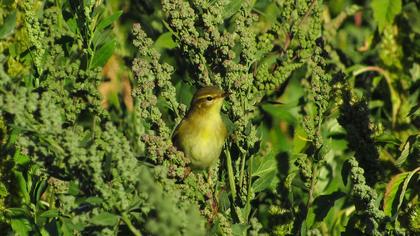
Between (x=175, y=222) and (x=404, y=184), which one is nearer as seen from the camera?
(x=175, y=222)

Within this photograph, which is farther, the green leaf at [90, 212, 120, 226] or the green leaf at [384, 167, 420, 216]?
the green leaf at [384, 167, 420, 216]

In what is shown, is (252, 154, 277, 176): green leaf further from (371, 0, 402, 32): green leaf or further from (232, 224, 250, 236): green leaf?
(371, 0, 402, 32): green leaf

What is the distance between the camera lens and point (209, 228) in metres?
3.00

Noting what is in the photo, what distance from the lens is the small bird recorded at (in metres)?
3.87

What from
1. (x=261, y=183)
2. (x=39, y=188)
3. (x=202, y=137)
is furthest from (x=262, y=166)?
(x=39, y=188)

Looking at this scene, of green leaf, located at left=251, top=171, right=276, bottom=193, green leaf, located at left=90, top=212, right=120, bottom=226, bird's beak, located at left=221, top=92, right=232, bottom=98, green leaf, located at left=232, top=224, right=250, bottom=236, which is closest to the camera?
green leaf, located at left=90, top=212, right=120, bottom=226

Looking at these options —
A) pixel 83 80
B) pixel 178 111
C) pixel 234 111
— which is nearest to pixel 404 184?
pixel 234 111

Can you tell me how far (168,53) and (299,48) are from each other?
4.24 feet

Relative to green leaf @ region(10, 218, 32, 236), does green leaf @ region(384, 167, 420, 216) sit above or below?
above

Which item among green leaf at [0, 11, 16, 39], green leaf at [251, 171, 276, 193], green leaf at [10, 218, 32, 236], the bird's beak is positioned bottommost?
green leaf at [10, 218, 32, 236]

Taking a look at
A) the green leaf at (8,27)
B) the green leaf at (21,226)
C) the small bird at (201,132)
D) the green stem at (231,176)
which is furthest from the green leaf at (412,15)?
the green leaf at (21,226)

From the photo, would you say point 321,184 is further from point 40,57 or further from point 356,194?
point 40,57

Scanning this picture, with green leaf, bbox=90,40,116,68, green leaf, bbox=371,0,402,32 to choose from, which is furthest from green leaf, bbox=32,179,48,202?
green leaf, bbox=371,0,402,32

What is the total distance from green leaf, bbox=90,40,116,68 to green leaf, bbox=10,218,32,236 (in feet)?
2.28
